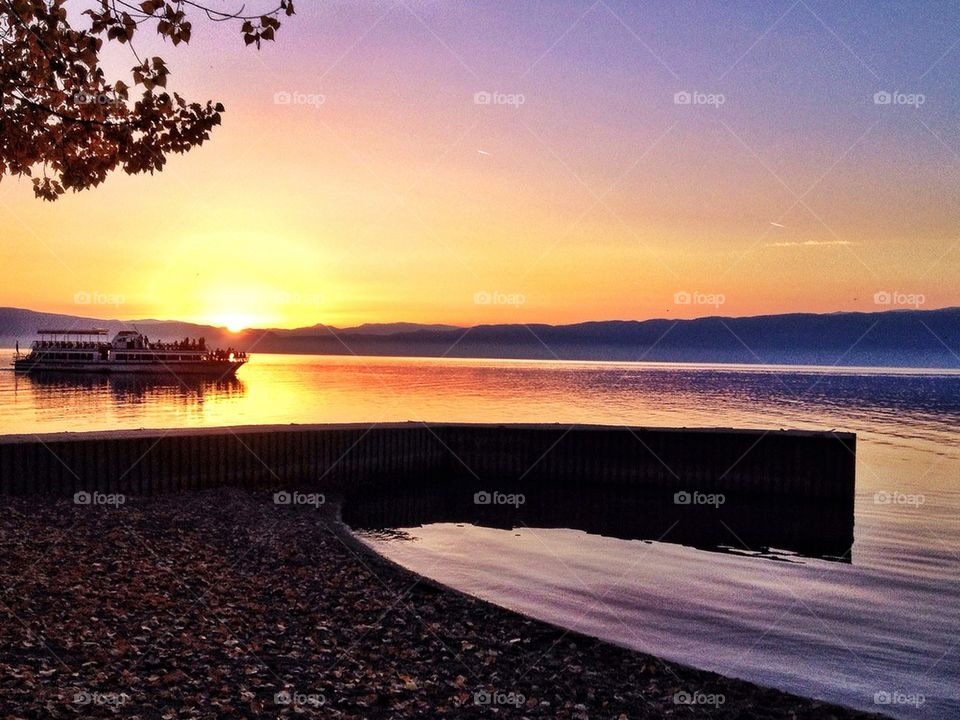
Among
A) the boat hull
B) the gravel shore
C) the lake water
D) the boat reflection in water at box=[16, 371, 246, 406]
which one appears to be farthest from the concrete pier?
the boat hull

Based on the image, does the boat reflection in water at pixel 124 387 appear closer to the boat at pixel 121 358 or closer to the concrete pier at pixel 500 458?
the boat at pixel 121 358

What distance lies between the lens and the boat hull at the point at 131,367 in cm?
14738

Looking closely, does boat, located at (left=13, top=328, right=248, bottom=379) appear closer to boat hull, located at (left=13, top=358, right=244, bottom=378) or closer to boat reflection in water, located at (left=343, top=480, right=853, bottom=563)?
boat hull, located at (left=13, top=358, right=244, bottom=378)

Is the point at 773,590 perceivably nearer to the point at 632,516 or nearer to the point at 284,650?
the point at 632,516

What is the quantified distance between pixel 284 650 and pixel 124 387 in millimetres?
118197

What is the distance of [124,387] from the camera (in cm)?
11731

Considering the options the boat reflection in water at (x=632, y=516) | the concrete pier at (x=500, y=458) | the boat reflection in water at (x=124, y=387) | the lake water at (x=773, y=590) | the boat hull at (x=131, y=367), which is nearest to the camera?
the lake water at (x=773, y=590)

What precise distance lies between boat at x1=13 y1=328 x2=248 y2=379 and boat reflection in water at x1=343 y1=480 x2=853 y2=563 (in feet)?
430

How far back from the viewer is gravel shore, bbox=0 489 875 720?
8.66m

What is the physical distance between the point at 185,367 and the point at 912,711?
15748cm

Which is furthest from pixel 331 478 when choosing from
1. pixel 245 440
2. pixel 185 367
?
pixel 185 367

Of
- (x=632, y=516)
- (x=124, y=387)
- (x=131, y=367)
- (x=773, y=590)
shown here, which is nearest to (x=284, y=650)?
(x=773, y=590)

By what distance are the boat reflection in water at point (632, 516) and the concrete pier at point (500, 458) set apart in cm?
101

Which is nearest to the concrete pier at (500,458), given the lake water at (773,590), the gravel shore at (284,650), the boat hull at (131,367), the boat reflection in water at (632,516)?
the boat reflection in water at (632,516)
